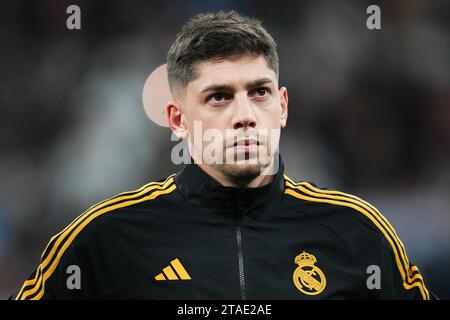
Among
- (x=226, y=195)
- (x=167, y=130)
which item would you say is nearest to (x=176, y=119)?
(x=226, y=195)

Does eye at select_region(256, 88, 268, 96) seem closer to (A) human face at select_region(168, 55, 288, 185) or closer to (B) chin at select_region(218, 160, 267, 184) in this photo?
(A) human face at select_region(168, 55, 288, 185)

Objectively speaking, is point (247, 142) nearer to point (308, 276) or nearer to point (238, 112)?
point (238, 112)

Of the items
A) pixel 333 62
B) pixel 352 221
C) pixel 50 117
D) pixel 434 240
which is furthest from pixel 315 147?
pixel 352 221

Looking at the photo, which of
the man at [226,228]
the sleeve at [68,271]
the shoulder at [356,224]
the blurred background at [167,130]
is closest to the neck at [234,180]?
the man at [226,228]

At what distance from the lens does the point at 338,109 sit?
5863mm

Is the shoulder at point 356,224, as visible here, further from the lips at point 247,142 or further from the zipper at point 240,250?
the lips at point 247,142

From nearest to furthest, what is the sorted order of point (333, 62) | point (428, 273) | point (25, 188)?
1. point (428, 273)
2. point (25, 188)
3. point (333, 62)

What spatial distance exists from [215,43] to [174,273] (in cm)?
85

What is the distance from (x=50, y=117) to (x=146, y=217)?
3444 mm

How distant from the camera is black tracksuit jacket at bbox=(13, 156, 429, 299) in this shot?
2486 mm

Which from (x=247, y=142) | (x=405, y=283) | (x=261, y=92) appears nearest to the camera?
(x=247, y=142)

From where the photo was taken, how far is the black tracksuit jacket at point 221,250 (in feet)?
8.16

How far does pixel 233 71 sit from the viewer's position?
100 inches
